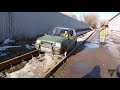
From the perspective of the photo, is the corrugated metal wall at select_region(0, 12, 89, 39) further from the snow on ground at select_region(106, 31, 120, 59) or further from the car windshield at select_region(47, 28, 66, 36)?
the snow on ground at select_region(106, 31, 120, 59)

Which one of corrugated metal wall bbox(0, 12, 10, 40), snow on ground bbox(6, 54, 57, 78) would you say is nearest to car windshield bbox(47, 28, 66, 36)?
snow on ground bbox(6, 54, 57, 78)

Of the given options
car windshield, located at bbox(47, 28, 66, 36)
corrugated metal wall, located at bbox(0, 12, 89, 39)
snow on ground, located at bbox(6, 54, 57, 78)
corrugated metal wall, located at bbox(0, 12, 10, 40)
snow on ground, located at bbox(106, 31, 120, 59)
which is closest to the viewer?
snow on ground, located at bbox(6, 54, 57, 78)

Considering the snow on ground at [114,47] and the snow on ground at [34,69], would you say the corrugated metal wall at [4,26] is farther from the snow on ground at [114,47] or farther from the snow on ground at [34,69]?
the snow on ground at [114,47]

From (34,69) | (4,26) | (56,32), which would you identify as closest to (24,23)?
(4,26)

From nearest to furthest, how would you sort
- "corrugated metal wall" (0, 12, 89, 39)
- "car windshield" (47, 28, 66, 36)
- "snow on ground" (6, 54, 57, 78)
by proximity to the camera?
"snow on ground" (6, 54, 57, 78) < "car windshield" (47, 28, 66, 36) < "corrugated metal wall" (0, 12, 89, 39)

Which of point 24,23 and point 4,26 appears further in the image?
point 24,23

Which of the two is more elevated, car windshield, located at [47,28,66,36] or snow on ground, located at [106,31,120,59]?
car windshield, located at [47,28,66,36]

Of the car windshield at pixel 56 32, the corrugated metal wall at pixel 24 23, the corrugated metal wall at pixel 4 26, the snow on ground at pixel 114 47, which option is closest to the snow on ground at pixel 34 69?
the car windshield at pixel 56 32

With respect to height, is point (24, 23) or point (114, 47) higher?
point (24, 23)

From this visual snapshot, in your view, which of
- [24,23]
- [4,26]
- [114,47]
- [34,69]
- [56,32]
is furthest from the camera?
[114,47]

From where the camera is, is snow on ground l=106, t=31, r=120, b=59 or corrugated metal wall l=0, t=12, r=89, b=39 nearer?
snow on ground l=106, t=31, r=120, b=59

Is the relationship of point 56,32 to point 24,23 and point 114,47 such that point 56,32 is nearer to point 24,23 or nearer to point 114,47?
point 24,23
